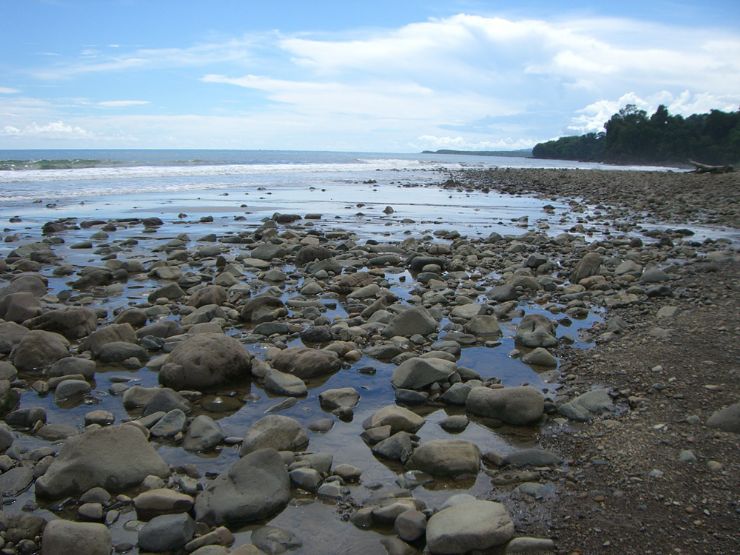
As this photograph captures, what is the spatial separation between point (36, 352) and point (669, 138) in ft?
329

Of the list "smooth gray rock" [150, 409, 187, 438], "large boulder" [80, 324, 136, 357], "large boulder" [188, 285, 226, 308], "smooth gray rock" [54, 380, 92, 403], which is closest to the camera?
"smooth gray rock" [150, 409, 187, 438]

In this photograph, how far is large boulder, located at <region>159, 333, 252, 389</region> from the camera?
5648 mm

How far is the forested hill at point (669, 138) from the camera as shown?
81125 millimetres

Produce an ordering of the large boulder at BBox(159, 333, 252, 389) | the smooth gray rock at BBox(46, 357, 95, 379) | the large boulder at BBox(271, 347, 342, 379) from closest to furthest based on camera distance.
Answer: the large boulder at BBox(159, 333, 252, 389) → the smooth gray rock at BBox(46, 357, 95, 379) → the large boulder at BBox(271, 347, 342, 379)

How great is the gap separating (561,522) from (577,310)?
5.00 m

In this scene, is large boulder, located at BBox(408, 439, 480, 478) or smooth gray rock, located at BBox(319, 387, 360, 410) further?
smooth gray rock, located at BBox(319, 387, 360, 410)

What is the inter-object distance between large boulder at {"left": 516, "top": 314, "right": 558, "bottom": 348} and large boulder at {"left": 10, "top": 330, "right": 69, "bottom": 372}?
5.10 metres

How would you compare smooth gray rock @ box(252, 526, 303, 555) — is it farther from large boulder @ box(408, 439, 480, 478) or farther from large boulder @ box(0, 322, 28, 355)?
large boulder @ box(0, 322, 28, 355)

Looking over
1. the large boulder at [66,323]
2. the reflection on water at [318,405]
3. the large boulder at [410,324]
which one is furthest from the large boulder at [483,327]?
the large boulder at [66,323]

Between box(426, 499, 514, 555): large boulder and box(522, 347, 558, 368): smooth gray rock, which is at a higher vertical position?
box(522, 347, 558, 368): smooth gray rock

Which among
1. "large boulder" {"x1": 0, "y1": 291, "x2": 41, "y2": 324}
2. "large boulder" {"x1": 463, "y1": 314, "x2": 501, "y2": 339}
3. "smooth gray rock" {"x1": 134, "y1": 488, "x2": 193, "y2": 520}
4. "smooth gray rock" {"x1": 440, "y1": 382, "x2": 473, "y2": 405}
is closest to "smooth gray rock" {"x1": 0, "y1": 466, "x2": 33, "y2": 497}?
"smooth gray rock" {"x1": 134, "y1": 488, "x2": 193, "y2": 520}

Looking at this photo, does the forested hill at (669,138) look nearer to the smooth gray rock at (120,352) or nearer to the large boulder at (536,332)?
the large boulder at (536,332)

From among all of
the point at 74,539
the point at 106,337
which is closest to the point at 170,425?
the point at 74,539

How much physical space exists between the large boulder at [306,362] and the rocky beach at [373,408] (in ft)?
0.07
